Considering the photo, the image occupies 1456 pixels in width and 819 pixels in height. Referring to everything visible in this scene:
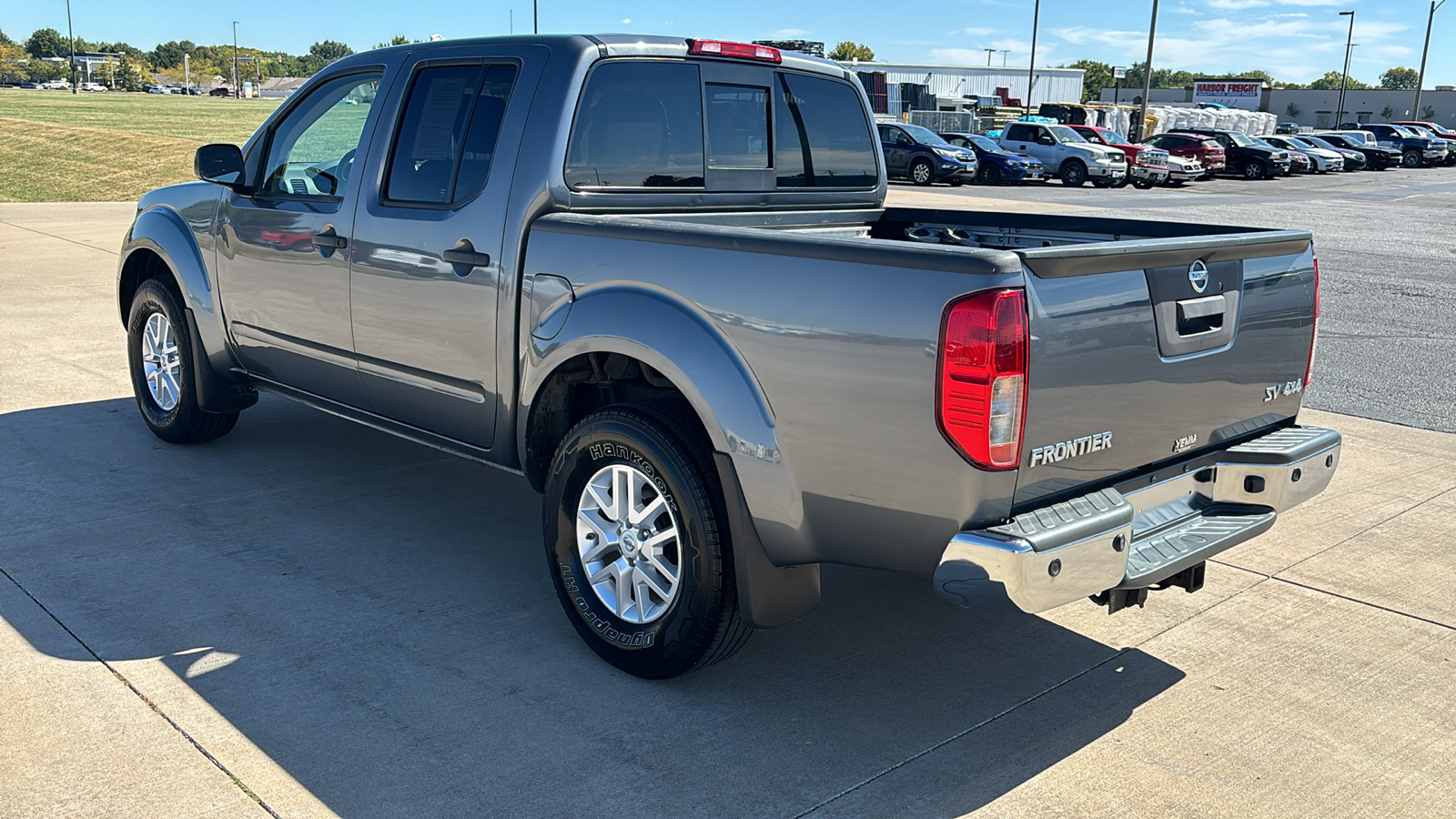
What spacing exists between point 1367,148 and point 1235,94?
2273 inches

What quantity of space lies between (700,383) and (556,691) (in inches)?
42.2

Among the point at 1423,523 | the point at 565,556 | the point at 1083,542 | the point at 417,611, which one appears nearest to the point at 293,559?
the point at 417,611

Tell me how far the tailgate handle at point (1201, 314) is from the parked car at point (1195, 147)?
113ft

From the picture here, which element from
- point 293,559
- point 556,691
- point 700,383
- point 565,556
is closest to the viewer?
point 700,383

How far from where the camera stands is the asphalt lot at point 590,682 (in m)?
3.25

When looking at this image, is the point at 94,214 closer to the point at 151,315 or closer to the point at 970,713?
the point at 151,315

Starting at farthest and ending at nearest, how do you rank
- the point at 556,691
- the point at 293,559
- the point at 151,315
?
the point at 151,315, the point at 293,559, the point at 556,691

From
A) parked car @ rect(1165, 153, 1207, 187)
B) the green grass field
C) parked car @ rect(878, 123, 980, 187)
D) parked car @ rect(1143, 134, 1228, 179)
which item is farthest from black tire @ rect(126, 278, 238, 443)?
parked car @ rect(1143, 134, 1228, 179)

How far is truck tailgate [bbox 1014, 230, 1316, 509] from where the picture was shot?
311 cm

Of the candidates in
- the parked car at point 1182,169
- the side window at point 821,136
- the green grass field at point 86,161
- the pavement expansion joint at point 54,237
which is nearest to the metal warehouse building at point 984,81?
the parked car at point 1182,169

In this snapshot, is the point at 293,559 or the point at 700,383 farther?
the point at 293,559

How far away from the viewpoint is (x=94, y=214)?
1878 cm

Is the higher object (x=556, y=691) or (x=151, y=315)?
(x=151, y=315)

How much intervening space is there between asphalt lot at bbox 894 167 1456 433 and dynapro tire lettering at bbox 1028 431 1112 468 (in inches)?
206
